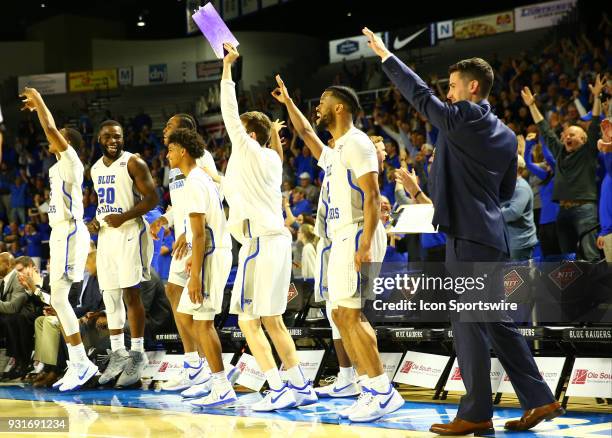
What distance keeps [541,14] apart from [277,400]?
17.7m

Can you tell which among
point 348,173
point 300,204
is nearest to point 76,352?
point 348,173

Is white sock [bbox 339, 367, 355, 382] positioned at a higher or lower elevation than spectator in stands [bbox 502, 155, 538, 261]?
lower

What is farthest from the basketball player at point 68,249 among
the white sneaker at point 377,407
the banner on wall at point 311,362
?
the white sneaker at point 377,407

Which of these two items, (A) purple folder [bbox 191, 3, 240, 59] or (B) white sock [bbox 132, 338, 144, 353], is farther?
(B) white sock [bbox 132, 338, 144, 353]

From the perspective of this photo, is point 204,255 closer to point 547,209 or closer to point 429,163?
point 547,209

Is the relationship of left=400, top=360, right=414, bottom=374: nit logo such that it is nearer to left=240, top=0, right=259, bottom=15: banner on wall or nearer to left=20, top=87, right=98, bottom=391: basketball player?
left=20, top=87, right=98, bottom=391: basketball player

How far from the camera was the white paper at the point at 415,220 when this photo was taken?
6.32 meters

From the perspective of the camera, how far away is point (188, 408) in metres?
6.29

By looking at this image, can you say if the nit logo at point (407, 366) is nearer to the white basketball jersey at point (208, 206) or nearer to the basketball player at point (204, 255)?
the basketball player at point (204, 255)

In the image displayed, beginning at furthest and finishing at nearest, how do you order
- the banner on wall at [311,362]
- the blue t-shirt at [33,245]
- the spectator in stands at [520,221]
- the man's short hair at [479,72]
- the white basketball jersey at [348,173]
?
the blue t-shirt at [33,245] < the spectator in stands at [520,221] < the banner on wall at [311,362] < the white basketball jersey at [348,173] < the man's short hair at [479,72]

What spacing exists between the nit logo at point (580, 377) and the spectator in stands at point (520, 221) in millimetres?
1927

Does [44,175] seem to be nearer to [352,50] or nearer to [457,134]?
[352,50]

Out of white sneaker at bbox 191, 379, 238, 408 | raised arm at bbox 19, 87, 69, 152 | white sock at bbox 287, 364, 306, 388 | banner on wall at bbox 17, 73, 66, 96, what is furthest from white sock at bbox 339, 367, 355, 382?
banner on wall at bbox 17, 73, 66, 96

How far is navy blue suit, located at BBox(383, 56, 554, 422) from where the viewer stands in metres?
4.65
